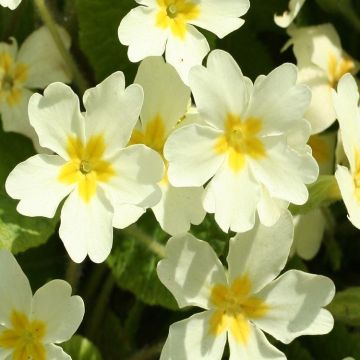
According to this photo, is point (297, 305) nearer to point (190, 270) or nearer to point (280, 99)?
point (190, 270)

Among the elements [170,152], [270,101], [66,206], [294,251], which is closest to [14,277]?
[66,206]

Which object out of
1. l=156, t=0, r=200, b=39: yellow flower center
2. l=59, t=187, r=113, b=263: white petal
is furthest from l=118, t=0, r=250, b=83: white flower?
l=59, t=187, r=113, b=263: white petal

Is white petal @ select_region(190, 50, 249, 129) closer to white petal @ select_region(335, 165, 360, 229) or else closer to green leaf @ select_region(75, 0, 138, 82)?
white petal @ select_region(335, 165, 360, 229)

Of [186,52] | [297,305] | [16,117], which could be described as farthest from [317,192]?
[16,117]

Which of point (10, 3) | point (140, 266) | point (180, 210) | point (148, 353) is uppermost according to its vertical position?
point (10, 3)

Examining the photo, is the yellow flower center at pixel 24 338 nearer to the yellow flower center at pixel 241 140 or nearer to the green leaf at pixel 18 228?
the green leaf at pixel 18 228

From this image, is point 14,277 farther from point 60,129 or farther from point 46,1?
point 46,1

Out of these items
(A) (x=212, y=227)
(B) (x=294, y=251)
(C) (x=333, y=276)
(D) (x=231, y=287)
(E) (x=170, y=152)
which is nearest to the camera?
(E) (x=170, y=152)

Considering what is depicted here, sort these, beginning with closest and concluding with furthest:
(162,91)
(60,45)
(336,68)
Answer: (162,91) < (60,45) < (336,68)
